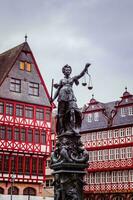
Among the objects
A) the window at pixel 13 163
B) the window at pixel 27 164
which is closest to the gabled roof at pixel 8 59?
the window at pixel 13 163

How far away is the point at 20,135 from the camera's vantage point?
40.5 metres

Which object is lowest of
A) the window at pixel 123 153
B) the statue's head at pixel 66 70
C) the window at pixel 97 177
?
the window at pixel 97 177

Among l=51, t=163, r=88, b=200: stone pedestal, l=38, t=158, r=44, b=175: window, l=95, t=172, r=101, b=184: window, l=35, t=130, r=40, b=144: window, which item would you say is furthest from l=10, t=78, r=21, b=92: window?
l=51, t=163, r=88, b=200: stone pedestal

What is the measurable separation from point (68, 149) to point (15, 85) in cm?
3108

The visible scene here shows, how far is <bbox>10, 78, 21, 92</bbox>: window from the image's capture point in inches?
1637

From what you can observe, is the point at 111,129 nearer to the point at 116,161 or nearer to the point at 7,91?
the point at 116,161

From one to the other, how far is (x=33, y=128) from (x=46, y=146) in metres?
2.15

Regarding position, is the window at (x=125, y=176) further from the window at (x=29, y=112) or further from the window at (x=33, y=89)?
the window at (x=33, y=89)

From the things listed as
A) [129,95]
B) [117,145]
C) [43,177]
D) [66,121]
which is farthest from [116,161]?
[66,121]

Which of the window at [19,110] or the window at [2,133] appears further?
the window at [19,110]

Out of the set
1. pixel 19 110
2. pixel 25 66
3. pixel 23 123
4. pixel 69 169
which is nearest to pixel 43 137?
pixel 23 123

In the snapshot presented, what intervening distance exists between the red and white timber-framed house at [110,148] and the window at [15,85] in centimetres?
1288

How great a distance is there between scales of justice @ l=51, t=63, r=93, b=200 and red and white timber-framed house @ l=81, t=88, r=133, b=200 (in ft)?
119

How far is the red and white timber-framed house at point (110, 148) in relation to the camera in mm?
47719
